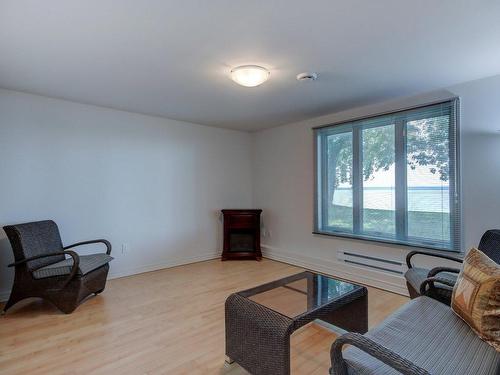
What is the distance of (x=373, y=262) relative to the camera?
11.3ft

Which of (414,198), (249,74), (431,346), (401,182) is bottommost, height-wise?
(431,346)

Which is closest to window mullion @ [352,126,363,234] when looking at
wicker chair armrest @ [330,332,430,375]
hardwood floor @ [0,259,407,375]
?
hardwood floor @ [0,259,407,375]

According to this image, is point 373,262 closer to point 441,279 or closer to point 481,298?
point 441,279

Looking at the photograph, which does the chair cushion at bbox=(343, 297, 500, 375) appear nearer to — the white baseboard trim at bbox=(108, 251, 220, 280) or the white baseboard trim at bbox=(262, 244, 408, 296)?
the white baseboard trim at bbox=(262, 244, 408, 296)

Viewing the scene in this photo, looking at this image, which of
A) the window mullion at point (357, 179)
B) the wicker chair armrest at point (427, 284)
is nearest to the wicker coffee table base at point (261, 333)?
the wicker chair armrest at point (427, 284)

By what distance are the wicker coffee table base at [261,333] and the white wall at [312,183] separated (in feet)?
5.42

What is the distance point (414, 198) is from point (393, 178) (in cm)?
32

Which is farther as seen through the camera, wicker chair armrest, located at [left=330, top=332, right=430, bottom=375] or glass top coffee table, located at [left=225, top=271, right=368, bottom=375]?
glass top coffee table, located at [left=225, top=271, right=368, bottom=375]

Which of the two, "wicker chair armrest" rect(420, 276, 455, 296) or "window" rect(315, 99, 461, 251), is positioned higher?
"window" rect(315, 99, 461, 251)

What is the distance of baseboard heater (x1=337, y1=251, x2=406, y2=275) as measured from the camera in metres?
3.21

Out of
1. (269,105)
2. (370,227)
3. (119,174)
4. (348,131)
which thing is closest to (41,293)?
(119,174)

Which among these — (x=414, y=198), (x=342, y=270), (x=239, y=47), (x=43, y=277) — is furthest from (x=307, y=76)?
(x=43, y=277)

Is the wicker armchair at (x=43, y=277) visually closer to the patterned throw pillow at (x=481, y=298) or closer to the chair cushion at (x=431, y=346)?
the chair cushion at (x=431, y=346)

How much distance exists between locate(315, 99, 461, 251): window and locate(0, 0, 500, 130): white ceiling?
1.36 feet
